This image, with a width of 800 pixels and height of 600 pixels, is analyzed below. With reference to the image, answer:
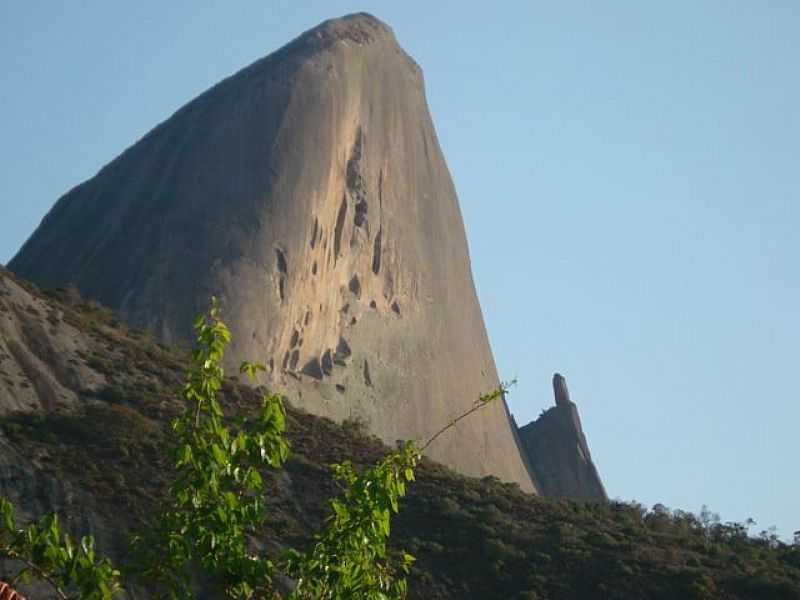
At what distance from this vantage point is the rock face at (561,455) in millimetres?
68375

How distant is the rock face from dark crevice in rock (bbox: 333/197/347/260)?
1676 centimetres

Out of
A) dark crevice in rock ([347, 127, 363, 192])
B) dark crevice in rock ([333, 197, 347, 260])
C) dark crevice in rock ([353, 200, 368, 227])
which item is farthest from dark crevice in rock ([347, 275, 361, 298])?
dark crevice in rock ([347, 127, 363, 192])

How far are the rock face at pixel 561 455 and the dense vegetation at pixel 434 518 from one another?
72.1 ft

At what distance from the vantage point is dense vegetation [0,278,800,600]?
36.3 m

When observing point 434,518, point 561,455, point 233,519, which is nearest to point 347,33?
Result: point 561,455

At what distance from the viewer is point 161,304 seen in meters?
51.6

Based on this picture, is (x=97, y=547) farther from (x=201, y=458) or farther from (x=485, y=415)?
A: (x=485, y=415)

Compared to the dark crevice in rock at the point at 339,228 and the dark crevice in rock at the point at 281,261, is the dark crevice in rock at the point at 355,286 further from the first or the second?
the dark crevice in rock at the point at 281,261

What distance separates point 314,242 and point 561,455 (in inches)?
803

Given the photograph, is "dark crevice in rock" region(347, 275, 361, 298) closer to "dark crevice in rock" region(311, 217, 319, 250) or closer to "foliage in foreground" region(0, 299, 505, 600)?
"dark crevice in rock" region(311, 217, 319, 250)

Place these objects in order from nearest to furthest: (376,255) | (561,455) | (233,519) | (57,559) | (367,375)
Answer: (57,559) → (233,519) → (367,375) → (376,255) → (561,455)

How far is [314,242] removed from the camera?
54.0 metres

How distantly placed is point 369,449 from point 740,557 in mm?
10660

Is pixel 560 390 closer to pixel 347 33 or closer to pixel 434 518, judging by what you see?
pixel 347 33
